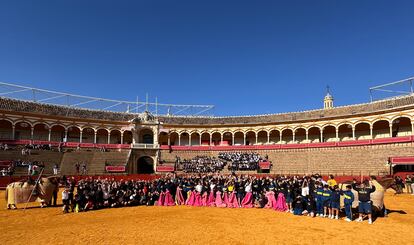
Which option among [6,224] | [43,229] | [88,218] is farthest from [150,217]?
[6,224]

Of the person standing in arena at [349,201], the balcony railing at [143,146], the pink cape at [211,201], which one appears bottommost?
the pink cape at [211,201]

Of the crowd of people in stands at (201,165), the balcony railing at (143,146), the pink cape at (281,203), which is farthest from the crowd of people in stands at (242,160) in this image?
the pink cape at (281,203)

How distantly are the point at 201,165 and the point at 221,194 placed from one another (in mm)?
25334

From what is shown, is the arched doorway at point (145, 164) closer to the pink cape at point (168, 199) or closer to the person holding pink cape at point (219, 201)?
the pink cape at point (168, 199)

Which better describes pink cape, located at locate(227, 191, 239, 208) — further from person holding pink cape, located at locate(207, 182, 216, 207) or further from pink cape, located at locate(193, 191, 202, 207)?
pink cape, located at locate(193, 191, 202, 207)

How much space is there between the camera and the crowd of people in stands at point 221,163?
133ft

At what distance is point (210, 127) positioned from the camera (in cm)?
5262

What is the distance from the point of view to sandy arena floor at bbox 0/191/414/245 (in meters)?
9.31

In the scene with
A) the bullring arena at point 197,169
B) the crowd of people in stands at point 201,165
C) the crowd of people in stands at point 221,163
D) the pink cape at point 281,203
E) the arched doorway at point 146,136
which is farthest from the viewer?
the arched doorway at point 146,136

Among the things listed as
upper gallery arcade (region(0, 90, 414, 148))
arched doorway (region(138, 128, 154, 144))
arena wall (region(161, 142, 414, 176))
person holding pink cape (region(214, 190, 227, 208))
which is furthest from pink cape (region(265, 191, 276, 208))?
arched doorway (region(138, 128, 154, 144))

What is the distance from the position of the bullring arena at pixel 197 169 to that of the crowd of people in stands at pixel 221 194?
0.28 feet

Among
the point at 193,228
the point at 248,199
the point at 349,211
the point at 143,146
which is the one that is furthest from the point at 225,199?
the point at 143,146

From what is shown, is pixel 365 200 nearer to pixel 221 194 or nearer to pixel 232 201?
pixel 232 201

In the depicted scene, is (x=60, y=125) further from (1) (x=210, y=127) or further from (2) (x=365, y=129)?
(2) (x=365, y=129)
